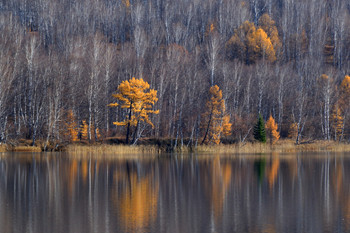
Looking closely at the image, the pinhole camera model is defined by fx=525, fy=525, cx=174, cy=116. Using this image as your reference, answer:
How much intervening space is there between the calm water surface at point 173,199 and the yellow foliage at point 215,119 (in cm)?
2456

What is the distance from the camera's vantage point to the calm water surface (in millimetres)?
15922

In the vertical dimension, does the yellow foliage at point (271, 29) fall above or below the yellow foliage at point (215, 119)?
above

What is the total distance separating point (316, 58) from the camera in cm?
9150

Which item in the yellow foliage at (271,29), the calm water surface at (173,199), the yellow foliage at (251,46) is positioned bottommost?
the calm water surface at (173,199)

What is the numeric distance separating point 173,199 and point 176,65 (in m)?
47.1

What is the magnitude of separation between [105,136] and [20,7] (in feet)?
175

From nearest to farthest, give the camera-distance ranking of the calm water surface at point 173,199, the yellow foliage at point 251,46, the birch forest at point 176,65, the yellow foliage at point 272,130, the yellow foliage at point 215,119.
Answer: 1. the calm water surface at point 173,199
2. the yellow foliage at point 215,119
3. the birch forest at point 176,65
4. the yellow foliage at point 272,130
5. the yellow foliage at point 251,46

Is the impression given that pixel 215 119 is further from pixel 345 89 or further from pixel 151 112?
pixel 345 89

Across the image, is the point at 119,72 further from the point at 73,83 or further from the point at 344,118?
the point at 344,118

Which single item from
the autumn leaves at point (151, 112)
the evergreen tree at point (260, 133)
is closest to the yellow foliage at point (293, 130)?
the autumn leaves at point (151, 112)

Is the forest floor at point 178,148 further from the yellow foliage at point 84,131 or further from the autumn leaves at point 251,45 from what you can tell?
the autumn leaves at point 251,45

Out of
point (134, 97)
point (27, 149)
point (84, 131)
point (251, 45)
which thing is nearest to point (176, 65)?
point (134, 97)

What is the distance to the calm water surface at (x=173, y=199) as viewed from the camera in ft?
52.2

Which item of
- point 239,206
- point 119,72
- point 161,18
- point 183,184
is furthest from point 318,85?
point 239,206
